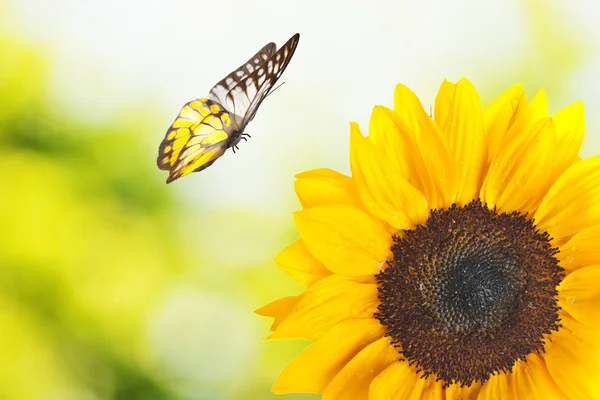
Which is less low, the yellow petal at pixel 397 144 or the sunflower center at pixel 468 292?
the yellow petal at pixel 397 144

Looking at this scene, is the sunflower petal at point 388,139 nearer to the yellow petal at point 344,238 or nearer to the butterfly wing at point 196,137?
the yellow petal at point 344,238

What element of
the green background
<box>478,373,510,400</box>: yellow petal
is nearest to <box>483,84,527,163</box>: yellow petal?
the green background

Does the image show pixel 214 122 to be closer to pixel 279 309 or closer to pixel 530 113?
pixel 279 309

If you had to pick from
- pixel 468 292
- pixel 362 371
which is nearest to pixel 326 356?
pixel 362 371

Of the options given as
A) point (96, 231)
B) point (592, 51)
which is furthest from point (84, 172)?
point (592, 51)

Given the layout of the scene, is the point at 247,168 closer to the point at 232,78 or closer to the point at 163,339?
the point at 232,78

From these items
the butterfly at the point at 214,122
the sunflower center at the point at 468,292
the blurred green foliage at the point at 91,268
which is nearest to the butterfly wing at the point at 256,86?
the butterfly at the point at 214,122
